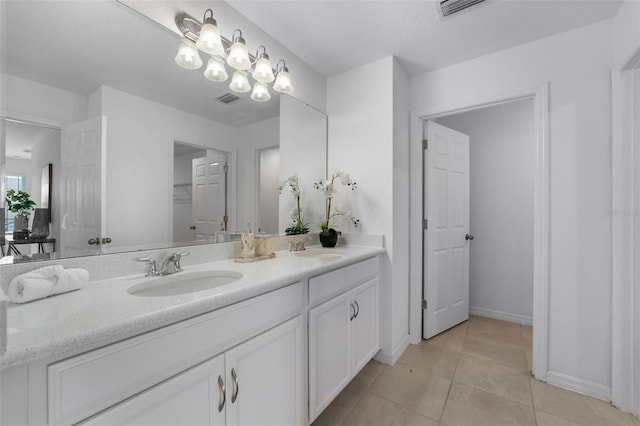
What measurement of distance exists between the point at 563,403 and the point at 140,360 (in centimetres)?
234

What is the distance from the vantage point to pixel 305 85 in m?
2.24

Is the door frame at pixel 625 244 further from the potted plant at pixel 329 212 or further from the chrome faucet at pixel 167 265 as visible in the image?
the chrome faucet at pixel 167 265

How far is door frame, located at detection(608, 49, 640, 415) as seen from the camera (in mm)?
1556

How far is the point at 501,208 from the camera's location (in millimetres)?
2955

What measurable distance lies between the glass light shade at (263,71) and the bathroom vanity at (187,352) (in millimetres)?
1184

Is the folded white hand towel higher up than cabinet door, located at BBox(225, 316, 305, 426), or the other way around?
the folded white hand towel

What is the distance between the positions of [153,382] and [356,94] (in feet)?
7.57

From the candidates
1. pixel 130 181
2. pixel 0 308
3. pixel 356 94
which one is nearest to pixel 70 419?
pixel 0 308

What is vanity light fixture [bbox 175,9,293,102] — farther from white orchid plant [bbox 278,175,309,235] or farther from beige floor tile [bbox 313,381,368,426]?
beige floor tile [bbox 313,381,368,426]

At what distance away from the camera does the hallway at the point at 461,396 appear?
1.54 m

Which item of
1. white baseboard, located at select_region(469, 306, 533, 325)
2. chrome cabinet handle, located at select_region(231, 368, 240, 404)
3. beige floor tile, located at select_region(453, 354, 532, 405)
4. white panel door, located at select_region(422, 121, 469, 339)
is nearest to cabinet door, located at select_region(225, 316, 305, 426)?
chrome cabinet handle, located at select_region(231, 368, 240, 404)

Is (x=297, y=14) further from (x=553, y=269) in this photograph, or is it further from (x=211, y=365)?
(x=553, y=269)

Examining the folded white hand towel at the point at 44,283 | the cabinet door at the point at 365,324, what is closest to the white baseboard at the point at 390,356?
the cabinet door at the point at 365,324

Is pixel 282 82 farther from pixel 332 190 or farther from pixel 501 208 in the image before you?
pixel 501 208
